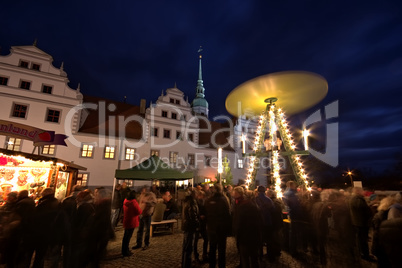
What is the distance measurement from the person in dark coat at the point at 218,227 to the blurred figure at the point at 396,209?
343 centimetres

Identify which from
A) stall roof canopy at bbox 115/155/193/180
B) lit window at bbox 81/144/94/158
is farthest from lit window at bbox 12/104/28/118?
stall roof canopy at bbox 115/155/193/180

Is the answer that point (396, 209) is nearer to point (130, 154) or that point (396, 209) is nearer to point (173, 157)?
point (130, 154)

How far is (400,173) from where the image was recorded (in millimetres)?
32625

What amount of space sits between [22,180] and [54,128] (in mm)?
10208

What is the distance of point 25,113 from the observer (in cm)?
1709

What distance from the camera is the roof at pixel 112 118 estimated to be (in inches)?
779

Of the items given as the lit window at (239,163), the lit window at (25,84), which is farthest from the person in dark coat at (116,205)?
the lit window at (239,163)

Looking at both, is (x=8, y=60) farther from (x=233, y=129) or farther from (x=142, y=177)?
(x=233, y=129)

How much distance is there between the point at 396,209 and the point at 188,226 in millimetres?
4665

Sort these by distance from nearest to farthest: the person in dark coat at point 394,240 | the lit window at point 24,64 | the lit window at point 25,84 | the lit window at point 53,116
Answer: the person in dark coat at point 394,240, the lit window at point 25,84, the lit window at point 24,64, the lit window at point 53,116

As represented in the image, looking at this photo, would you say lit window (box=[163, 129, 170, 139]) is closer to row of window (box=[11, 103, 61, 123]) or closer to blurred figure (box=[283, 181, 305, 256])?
row of window (box=[11, 103, 61, 123])

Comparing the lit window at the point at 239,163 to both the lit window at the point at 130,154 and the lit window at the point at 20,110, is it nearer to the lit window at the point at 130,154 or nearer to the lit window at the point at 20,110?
the lit window at the point at 130,154

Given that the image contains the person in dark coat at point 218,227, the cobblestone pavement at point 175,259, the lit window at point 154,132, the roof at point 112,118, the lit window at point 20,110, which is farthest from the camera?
the lit window at point 154,132

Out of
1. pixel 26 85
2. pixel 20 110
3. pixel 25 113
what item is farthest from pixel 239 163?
pixel 26 85
